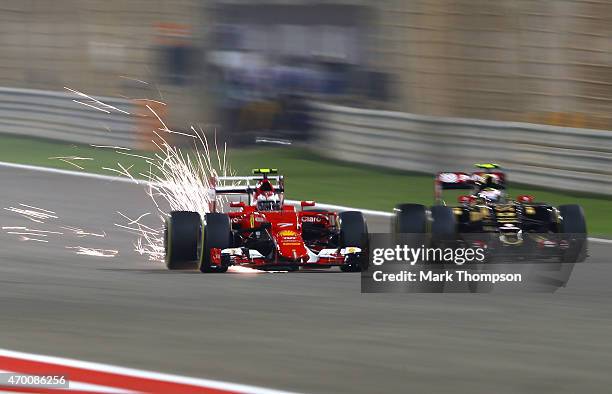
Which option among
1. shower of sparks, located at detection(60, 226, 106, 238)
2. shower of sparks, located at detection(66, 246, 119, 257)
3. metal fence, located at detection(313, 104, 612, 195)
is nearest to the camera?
shower of sparks, located at detection(66, 246, 119, 257)

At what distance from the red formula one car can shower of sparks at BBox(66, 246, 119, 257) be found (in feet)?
5.20

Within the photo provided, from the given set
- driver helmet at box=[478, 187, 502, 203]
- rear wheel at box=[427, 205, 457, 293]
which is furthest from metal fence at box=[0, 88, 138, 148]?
rear wheel at box=[427, 205, 457, 293]

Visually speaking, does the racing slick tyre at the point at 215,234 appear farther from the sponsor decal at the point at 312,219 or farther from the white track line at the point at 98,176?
the white track line at the point at 98,176

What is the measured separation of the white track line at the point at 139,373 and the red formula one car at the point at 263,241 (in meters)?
4.47

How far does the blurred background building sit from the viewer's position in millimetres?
24688

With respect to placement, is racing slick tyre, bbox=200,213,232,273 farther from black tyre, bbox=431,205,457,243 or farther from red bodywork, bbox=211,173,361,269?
black tyre, bbox=431,205,457,243

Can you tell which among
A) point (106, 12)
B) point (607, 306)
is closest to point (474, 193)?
point (607, 306)

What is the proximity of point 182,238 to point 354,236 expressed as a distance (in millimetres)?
1551

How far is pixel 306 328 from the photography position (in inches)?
423

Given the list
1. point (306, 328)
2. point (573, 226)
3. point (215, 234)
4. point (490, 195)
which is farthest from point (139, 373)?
point (490, 195)

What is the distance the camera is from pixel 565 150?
21.9 m

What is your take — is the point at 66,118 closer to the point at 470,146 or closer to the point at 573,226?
the point at 470,146

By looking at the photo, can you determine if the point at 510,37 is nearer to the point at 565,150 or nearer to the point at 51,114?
the point at 565,150

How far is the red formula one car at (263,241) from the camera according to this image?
1398cm
